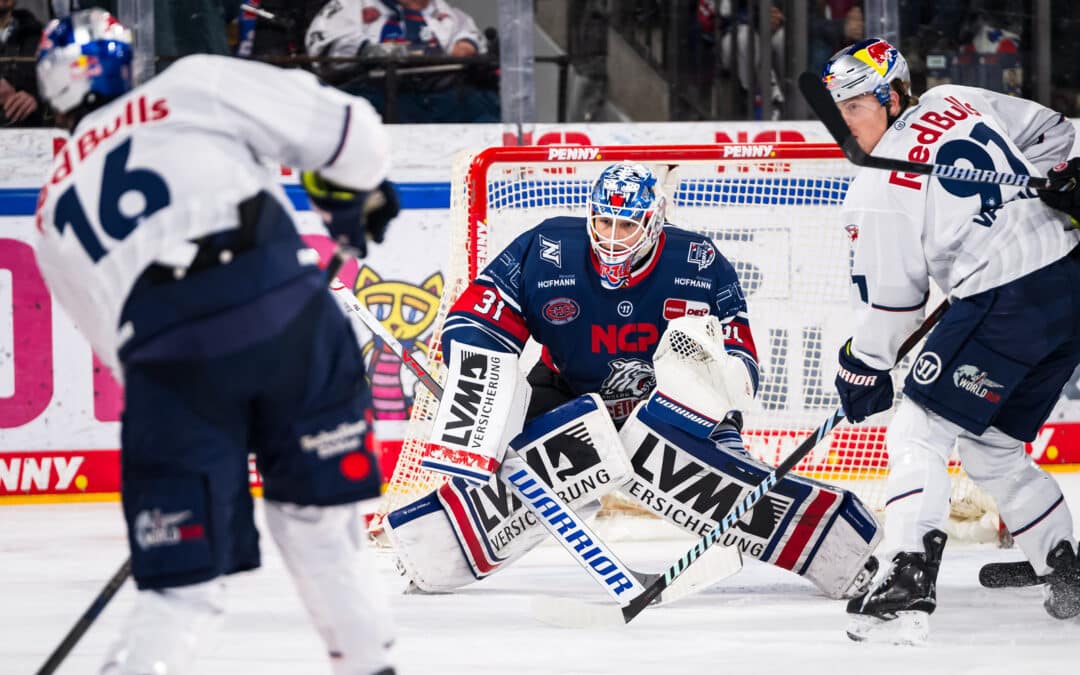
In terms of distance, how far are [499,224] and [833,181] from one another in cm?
107

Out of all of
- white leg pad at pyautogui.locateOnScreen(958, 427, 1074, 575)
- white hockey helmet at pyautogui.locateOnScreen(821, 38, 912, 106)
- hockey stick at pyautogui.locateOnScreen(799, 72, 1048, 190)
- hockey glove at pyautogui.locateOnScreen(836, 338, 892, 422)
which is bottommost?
white leg pad at pyautogui.locateOnScreen(958, 427, 1074, 575)

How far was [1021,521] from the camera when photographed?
320 centimetres

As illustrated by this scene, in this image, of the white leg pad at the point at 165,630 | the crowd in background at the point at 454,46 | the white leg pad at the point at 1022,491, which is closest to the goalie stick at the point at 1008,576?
the white leg pad at the point at 1022,491

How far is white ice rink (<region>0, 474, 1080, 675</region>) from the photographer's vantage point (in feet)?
9.14

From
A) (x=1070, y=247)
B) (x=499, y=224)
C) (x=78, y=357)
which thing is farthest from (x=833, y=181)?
(x=78, y=357)

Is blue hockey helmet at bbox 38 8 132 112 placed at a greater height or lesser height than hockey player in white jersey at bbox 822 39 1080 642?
greater

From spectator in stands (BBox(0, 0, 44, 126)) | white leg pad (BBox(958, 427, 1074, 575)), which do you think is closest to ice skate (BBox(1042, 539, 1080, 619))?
white leg pad (BBox(958, 427, 1074, 575))

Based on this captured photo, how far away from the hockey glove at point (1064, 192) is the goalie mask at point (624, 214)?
828 millimetres

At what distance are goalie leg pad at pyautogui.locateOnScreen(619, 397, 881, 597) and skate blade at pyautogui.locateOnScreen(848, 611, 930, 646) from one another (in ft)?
1.23

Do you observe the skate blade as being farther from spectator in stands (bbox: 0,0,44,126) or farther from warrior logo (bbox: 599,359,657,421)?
spectator in stands (bbox: 0,0,44,126)

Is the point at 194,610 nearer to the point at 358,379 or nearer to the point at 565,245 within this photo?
the point at 358,379

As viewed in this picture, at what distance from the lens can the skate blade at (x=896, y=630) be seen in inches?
114

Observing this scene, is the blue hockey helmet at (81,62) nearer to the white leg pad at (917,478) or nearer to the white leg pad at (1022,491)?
the white leg pad at (917,478)

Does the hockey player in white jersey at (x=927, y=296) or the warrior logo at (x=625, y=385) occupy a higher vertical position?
the hockey player in white jersey at (x=927, y=296)
